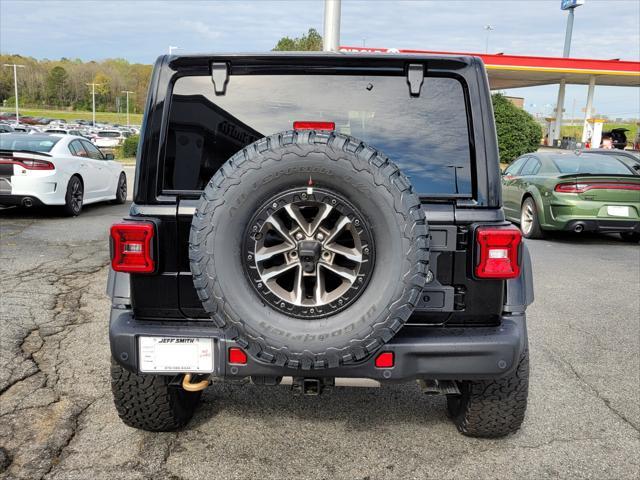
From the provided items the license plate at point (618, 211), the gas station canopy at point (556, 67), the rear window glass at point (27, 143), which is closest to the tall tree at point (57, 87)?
Result: the gas station canopy at point (556, 67)

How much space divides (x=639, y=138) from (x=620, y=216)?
37794 mm

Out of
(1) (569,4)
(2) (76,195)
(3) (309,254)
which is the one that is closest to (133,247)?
(3) (309,254)

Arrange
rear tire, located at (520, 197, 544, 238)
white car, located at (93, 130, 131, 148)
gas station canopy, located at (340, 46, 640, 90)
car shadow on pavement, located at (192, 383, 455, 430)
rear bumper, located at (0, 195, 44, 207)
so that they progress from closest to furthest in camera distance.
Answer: car shadow on pavement, located at (192, 383, 455, 430), rear bumper, located at (0, 195, 44, 207), rear tire, located at (520, 197, 544, 238), gas station canopy, located at (340, 46, 640, 90), white car, located at (93, 130, 131, 148)

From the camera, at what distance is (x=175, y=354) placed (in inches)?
105

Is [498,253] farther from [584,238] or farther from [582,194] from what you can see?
[584,238]

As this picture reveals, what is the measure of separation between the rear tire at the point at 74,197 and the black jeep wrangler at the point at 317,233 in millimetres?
8486

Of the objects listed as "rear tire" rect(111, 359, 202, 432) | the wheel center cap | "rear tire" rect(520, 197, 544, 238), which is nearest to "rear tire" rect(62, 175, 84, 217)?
"rear tire" rect(520, 197, 544, 238)

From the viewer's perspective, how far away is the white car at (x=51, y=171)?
32.2ft

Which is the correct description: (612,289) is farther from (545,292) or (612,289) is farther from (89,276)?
(89,276)

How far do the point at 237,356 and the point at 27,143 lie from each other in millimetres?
9543

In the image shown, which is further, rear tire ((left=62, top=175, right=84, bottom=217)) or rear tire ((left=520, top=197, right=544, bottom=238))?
rear tire ((left=62, top=175, right=84, bottom=217))

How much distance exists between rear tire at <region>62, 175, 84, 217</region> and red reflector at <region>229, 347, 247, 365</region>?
8.86 meters

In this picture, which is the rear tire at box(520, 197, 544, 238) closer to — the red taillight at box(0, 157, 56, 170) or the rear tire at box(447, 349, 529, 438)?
the rear tire at box(447, 349, 529, 438)

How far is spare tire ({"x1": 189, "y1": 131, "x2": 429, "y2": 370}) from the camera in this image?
7.68 feet
